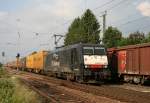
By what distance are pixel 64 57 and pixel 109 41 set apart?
165ft

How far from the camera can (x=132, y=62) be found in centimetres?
2972

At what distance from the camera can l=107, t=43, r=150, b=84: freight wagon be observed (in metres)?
27.4

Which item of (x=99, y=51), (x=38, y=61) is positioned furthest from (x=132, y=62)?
(x=38, y=61)

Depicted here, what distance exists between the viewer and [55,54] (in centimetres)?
3978

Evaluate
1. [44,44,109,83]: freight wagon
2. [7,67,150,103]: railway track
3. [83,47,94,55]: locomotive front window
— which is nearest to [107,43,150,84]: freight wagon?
[44,44,109,83]: freight wagon

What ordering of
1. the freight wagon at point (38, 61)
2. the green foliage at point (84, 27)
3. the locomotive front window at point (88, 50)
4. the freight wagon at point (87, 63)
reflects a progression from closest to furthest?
the freight wagon at point (87, 63), the locomotive front window at point (88, 50), the freight wagon at point (38, 61), the green foliage at point (84, 27)

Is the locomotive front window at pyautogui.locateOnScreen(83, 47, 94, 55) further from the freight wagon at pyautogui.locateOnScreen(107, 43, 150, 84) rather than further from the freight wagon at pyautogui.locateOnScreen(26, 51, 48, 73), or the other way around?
the freight wagon at pyautogui.locateOnScreen(26, 51, 48, 73)

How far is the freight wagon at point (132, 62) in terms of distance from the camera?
27375 mm

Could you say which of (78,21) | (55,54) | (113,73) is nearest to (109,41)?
(78,21)

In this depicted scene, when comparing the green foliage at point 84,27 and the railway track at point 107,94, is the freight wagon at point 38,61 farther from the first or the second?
the green foliage at point 84,27

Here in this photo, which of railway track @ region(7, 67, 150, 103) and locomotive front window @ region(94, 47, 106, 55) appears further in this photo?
locomotive front window @ region(94, 47, 106, 55)

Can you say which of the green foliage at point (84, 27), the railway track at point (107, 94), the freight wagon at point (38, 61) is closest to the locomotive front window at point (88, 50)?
the railway track at point (107, 94)

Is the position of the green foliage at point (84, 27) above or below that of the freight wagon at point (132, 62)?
Result: above

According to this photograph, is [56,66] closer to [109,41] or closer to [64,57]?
[64,57]
